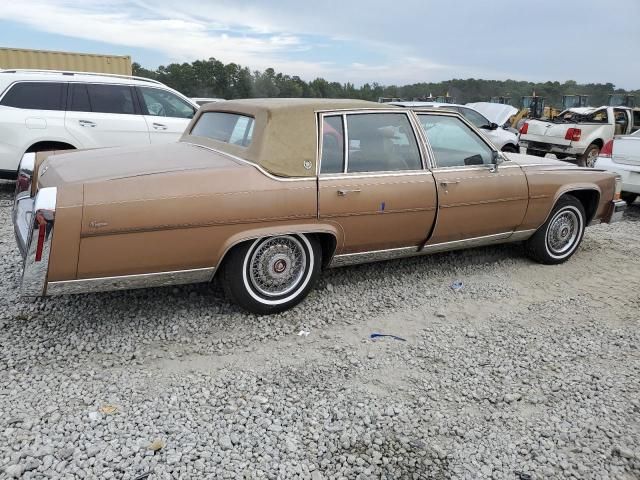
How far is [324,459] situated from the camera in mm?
2420

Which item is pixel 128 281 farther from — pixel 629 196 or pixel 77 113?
pixel 629 196

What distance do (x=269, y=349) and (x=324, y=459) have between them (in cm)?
105

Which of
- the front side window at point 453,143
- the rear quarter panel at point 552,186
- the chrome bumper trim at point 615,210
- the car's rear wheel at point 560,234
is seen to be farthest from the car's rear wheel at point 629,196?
the front side window at point 453,143

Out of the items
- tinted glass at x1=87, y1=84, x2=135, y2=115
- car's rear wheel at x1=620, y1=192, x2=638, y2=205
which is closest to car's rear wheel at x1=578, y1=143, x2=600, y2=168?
car's rear wheel at x1=620, y1=192, x2=638, y2=205

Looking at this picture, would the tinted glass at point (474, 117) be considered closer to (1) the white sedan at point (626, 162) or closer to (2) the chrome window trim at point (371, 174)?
(1) the white sedan at point (626, 162)

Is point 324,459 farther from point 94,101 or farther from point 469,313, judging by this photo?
point 94,101

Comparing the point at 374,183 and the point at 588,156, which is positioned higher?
the point at 588,156

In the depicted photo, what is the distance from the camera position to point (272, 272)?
369cm

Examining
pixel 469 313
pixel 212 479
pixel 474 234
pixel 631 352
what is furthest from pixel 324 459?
pixel 474 234

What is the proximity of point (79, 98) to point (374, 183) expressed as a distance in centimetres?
545

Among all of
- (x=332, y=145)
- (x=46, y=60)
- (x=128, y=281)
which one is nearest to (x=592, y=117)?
(x=332, y=145)

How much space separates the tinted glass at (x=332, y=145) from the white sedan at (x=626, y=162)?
17.8 ft

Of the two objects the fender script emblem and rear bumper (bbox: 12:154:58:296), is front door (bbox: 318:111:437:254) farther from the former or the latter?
rear bumper (bbox: 12:154:58:296)

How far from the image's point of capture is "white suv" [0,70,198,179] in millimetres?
6988
